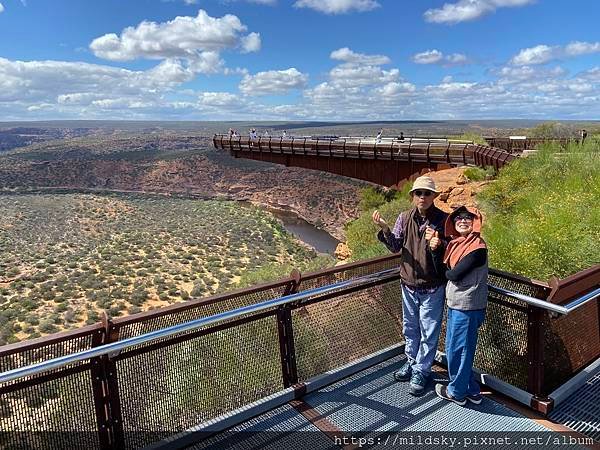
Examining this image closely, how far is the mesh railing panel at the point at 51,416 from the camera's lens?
328 cm

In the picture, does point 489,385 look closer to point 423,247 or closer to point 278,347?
point 423,247

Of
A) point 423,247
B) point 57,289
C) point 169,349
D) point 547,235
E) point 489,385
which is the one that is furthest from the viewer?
point 57,289

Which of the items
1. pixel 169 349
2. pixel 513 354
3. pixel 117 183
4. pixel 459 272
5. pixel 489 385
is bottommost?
pixel 117 183

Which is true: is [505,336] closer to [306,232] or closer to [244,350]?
[244,350]

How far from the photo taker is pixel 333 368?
16.2 feet

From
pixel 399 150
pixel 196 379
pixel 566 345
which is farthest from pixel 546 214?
pixel 399 150

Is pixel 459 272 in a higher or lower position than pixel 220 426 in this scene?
higher

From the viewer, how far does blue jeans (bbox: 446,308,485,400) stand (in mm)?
4207

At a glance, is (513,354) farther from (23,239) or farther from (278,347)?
(23,239)

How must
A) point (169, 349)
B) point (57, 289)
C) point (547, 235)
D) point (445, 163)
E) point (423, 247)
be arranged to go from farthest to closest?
point (57, 289) < point (445, 163) < point (547, 235) < point (423, 247) < point (169, 349)

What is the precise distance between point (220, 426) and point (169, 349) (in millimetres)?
768

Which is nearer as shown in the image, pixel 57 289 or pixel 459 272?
pixel 459 272

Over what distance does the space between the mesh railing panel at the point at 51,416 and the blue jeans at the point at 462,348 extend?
2.85 meters

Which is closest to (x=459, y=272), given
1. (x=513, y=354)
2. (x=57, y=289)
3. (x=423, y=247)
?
(x=423, y=247)
